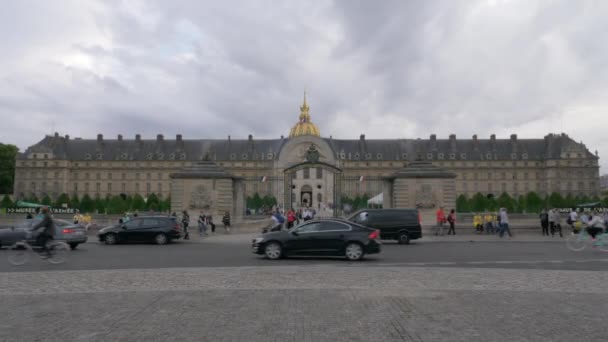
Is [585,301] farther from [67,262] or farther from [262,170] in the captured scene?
[262,170]

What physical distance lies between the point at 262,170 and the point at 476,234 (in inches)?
3090

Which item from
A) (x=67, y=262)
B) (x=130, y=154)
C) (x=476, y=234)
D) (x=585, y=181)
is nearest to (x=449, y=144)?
(x=585, y=181)

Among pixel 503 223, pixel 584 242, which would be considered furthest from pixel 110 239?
pixel 584 242

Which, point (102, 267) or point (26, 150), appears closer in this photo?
point (102, 267)

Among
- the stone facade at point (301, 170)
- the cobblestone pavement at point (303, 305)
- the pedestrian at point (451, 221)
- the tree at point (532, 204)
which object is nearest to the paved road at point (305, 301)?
the cobblestone pavement at point (303, 305)

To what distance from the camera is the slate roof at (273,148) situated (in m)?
106

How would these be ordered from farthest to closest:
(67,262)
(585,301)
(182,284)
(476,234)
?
(476,234) < (67,262) < (182,284) < (585,301)

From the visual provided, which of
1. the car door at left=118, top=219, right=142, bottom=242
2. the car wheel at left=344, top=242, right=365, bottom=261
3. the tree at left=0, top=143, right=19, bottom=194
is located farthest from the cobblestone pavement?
the tree at left=0, top=143, right=19, bottom=194

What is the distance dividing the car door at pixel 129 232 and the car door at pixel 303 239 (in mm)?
9469

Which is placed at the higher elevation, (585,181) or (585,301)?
(585,181)

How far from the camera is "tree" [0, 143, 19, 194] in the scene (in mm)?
97850

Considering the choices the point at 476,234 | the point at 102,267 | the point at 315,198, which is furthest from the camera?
the point at 315,198

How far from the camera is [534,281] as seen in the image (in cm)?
1077

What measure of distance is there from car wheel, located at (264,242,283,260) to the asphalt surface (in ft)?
1.07
